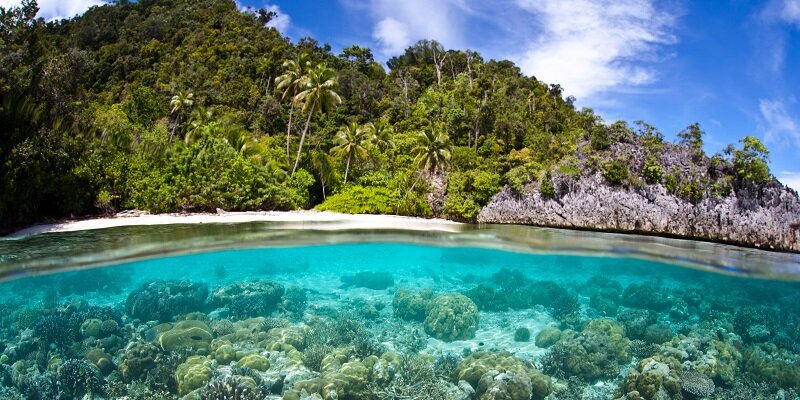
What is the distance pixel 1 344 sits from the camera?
12664 millimetres

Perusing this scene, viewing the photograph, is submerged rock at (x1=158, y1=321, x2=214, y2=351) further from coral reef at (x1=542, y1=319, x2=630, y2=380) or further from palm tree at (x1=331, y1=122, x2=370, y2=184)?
palm tree at (x1=331, y1=122, x2=370, y2=184)

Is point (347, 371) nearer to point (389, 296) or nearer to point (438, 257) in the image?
point (389, 296)

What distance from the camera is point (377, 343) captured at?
12.8m

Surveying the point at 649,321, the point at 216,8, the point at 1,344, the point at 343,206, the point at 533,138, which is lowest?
the point at 1,344

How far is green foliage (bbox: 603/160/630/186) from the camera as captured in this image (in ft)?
71.5

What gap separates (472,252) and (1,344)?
1711cm

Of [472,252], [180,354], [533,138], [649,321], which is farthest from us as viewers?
[533,138]

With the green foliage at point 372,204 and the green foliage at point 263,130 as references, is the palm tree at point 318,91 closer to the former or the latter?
the green foliage at point 263,130

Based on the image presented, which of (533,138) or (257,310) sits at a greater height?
(533,138)

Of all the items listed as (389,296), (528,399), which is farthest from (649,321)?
(389,296)

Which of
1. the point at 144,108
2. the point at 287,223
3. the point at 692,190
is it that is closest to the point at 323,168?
the point at 287,223

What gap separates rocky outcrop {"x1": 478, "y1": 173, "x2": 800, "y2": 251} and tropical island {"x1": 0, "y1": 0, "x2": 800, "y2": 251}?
5cm

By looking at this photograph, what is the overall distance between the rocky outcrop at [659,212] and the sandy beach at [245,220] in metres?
3.79

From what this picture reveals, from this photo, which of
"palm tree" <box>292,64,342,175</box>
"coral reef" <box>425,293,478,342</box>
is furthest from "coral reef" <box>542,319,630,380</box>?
"palm tree" <box>292,64,342,175</box>
